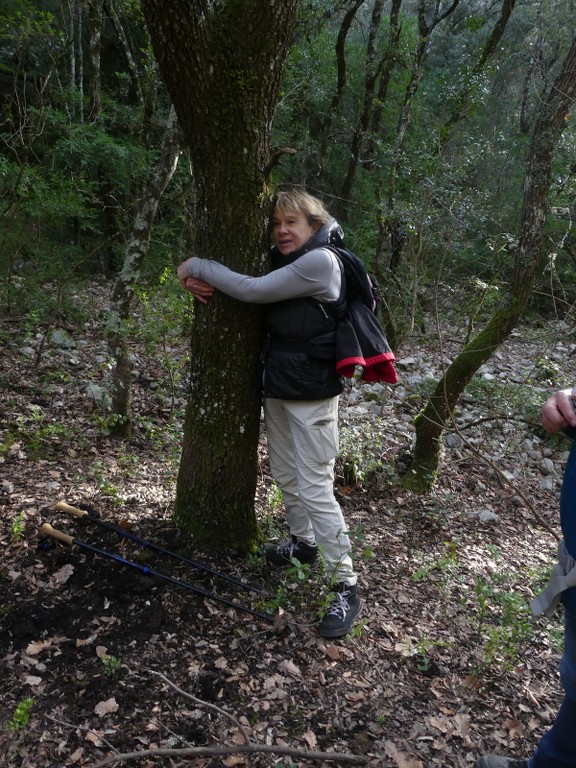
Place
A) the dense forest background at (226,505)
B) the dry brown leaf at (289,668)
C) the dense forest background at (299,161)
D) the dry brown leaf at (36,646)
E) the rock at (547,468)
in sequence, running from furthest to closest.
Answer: the dense forest background at (299,161) → the rock at (547,468) → the dry brown leaf at (289,668) → the dry brown leaf at (36,646) → the dense forest background at (226,505)

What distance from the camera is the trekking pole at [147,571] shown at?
9.93ft

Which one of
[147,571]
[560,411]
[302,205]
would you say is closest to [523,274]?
[302,205]

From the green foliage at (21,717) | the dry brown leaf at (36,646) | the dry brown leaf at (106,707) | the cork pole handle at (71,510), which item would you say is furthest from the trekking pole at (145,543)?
the green foliage at (21,717)

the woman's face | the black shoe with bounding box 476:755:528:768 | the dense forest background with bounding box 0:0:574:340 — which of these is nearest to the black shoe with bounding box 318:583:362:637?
the black shoe with bounding box 476:755:528:768

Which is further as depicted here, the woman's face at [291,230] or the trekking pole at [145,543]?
the trekking pole at [145,543]

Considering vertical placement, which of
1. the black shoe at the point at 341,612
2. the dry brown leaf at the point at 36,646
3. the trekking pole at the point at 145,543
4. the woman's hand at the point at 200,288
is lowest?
the dry brown leaf at the point at 36,646

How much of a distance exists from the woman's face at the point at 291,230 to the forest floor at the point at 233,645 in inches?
65.5

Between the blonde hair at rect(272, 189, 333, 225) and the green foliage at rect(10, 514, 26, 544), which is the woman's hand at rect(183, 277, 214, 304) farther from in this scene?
the green foliage at rect(10, 514, 26, 544)

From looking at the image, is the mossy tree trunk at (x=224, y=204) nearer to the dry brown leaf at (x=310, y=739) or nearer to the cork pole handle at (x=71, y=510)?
the cork pole handle at (x=71, y=510)

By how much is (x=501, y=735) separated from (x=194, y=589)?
1690 millimetres

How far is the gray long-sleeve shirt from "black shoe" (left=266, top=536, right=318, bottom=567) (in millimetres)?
1566

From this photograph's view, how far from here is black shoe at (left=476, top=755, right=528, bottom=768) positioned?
7.65ft

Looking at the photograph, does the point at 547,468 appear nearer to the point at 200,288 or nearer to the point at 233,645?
the point at 233,645

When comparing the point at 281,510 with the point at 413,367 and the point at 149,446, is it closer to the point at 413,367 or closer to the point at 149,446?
the point at 149,446
